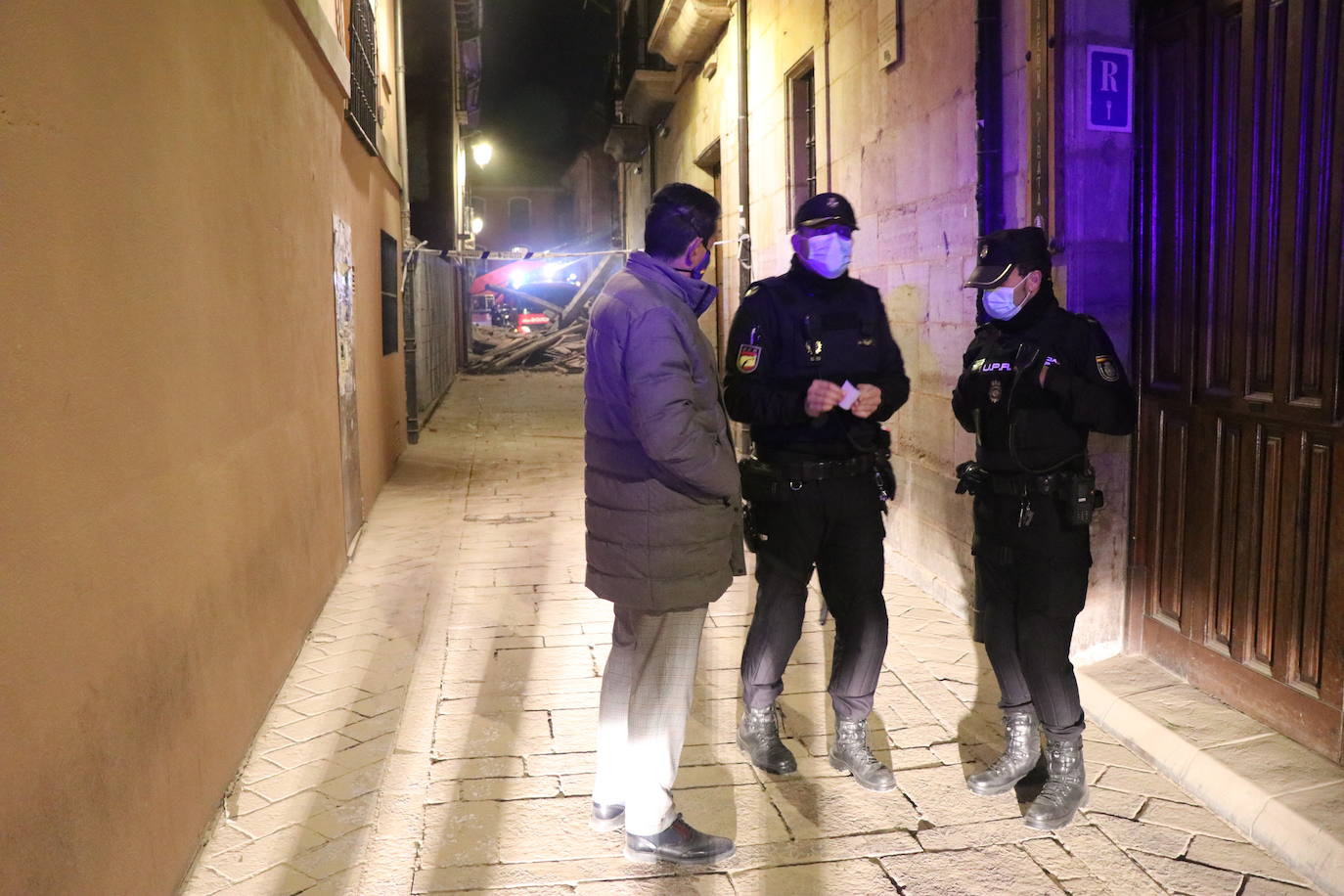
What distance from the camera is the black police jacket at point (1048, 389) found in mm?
3529

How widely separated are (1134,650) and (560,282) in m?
34.5

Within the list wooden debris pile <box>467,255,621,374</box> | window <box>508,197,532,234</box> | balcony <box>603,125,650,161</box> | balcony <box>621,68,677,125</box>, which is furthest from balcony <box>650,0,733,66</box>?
window <box>508,197,532,234</box>

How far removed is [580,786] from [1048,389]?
220cm

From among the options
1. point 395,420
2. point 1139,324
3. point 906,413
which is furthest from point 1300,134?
point 395,420

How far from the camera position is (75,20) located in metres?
2.65

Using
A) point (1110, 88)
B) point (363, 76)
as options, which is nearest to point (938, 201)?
point (1110, 88)

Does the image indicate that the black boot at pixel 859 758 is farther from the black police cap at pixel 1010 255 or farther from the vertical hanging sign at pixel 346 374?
the vertical hanging sign at pixel 346 374

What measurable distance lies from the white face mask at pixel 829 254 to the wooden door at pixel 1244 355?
1.64m

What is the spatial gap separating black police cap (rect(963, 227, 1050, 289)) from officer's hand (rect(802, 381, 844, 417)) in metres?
0.61

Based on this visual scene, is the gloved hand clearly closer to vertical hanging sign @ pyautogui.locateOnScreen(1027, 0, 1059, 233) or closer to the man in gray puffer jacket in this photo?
the man in gray puffer jacket

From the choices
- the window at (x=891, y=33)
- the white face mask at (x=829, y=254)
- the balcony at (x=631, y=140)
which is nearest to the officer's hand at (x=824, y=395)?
the white face mask at (x=829, y=254)

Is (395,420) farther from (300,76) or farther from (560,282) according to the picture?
(560,282)

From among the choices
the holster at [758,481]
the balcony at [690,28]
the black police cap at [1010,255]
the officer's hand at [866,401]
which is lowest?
the holster at [758,481]

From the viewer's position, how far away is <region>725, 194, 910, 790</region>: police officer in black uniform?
149 inches
